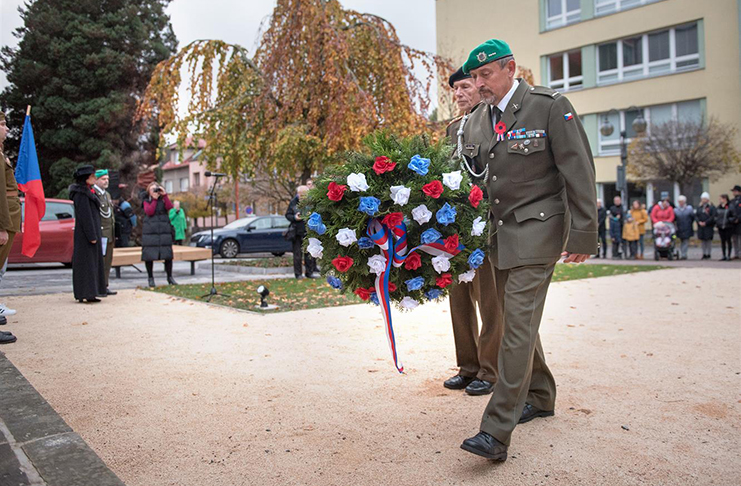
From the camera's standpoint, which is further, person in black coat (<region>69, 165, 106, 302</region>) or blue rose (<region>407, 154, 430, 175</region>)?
person in black coat (<region>69, 165, 106, 302</region>)

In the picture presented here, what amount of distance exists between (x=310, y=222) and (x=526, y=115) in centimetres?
135

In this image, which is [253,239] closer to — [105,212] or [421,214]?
[105,212]

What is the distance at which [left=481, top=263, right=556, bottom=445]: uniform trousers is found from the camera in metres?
3.14

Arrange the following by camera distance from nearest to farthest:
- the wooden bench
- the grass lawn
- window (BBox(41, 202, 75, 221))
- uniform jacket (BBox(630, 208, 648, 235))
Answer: the grass lawn < the wooden bench < window (BBox(41, 202, 75, 221)) < uniform jacket (BBox(630, 208, 648, 235))

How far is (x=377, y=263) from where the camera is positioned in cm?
330

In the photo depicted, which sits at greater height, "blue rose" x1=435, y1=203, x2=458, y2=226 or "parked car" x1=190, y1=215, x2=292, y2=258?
"blue rose" x1=435, y1=203, x2=458, y2=226

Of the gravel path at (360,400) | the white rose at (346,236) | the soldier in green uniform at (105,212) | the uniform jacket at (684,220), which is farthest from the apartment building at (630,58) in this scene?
the white rose at (346,236)

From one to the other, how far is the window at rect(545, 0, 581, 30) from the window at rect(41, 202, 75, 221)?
28.2 meters

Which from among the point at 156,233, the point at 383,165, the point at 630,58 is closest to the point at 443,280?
the point at 383,165

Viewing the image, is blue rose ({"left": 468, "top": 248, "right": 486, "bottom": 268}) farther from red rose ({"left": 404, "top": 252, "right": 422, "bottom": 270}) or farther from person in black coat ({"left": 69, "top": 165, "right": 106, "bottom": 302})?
person in black coat ({"left": 69, "top": 165, "right": 106, "bottom": 302})

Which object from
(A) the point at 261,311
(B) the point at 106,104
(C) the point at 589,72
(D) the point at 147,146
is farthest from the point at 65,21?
(A) the point at 261,311

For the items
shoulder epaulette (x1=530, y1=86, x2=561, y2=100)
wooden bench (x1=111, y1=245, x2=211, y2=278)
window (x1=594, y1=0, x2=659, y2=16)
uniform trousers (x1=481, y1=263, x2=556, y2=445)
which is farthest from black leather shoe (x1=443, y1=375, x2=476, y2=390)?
window (x1=594, y1=0, x2=659, y2=16)

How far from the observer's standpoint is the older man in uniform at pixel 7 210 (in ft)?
19.5

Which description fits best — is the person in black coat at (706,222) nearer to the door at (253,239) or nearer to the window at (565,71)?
the door at (253,239)
